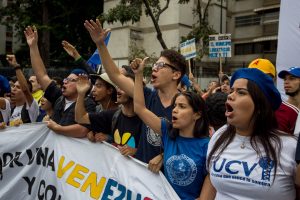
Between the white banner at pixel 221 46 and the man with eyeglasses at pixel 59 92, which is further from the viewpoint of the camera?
the white banner at pixel 221 46

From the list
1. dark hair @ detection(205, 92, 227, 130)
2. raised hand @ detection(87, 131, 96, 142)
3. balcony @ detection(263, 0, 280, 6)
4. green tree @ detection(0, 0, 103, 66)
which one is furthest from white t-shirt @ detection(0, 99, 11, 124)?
balcony @ detection(263, 0, 280, 6)

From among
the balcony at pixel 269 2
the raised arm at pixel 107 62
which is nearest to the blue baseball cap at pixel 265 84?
the raised arm at pixel 107 62

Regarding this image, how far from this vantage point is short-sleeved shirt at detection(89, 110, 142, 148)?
10.3 ft

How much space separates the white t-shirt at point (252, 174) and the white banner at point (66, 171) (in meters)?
0.55

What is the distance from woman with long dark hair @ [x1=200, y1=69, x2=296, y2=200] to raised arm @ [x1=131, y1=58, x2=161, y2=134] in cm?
Result: 54

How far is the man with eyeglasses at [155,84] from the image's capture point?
2873mm

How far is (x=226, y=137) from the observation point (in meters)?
2.22

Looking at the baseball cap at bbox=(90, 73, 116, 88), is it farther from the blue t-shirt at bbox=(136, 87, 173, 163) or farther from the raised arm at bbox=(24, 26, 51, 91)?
the blue t-shirt at bbox=(136, 87, 173, 163)

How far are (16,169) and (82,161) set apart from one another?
86 cm

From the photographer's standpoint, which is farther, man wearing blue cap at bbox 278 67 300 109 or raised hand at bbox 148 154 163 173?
man wearing blue cap at bbox 278 67 300 109

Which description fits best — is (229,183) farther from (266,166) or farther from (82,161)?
(82,161)

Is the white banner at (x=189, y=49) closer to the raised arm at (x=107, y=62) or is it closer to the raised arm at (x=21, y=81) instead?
the raised arm at (x=21, y=81)

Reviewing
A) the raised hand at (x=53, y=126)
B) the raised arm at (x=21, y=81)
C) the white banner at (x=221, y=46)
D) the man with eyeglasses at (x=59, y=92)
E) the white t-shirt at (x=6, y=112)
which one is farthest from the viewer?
the white banner at (x=221, y=46)

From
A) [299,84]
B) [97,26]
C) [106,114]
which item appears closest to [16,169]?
[106,114]
